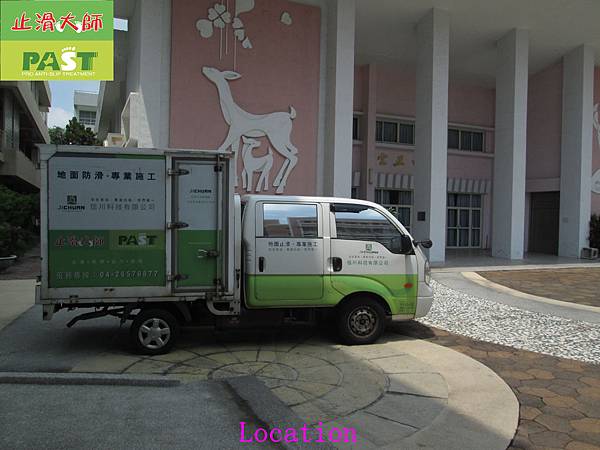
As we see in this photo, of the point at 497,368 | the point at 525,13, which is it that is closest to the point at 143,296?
the point at 497,368

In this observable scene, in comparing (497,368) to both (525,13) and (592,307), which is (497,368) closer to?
(592,307)

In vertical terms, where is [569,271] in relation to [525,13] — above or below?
below

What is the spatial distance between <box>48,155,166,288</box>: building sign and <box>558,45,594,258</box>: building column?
1971cm

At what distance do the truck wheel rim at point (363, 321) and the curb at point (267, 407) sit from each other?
195 cm

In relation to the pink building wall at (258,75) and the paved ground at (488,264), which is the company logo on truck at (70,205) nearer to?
the pink building wall at (258,75)

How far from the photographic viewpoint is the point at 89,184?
5.58 meters

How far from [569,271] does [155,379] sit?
14.4 meters

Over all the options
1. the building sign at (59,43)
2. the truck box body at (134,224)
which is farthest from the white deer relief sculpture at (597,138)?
the truck box body at (134,224)

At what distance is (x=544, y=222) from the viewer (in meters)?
22.9

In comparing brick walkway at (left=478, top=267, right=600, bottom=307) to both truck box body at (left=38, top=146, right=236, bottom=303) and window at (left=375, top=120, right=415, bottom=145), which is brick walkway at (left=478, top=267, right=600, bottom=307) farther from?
window at (left=375, top=120, right=415, bottom=145)

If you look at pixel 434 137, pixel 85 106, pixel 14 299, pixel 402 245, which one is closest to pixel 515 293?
pixel 402 245

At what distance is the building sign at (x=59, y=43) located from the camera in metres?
9.30

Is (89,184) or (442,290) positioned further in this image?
(442,290)

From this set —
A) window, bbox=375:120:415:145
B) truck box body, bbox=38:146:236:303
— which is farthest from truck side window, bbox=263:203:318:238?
window, bbox=375:120:415:145
